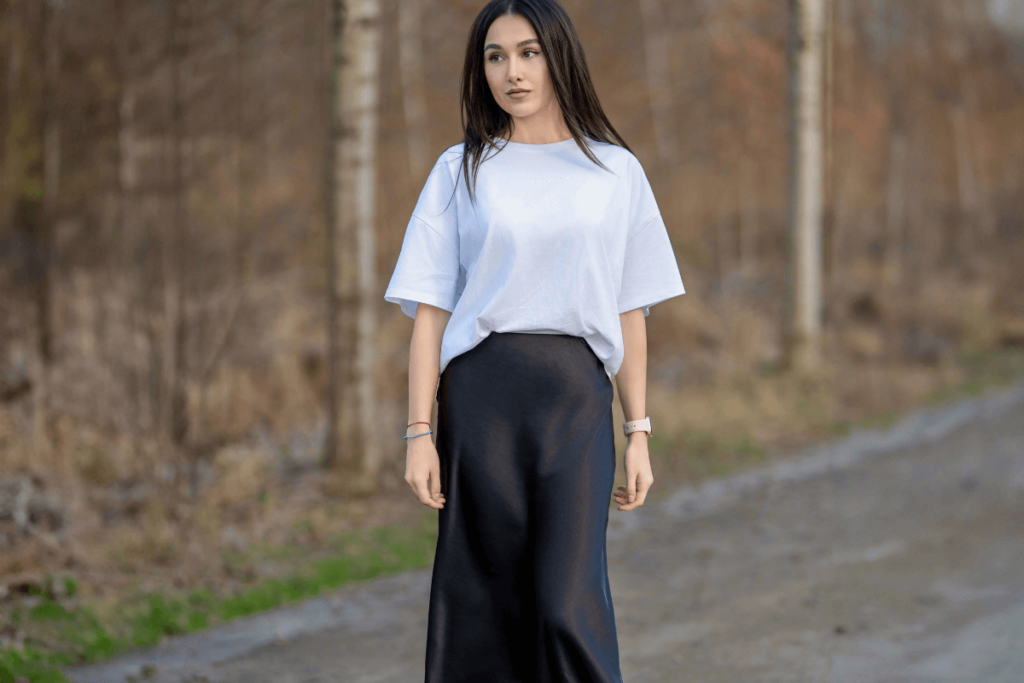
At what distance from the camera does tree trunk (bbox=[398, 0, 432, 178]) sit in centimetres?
1521

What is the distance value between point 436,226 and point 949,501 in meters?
5.40

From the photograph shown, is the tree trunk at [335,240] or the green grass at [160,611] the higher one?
the tree trunk at [335,240]

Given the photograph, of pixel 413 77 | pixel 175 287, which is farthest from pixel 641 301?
pixel 413 77

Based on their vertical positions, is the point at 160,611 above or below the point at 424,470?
below

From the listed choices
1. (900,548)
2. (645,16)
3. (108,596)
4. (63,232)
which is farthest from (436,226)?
(645,16)

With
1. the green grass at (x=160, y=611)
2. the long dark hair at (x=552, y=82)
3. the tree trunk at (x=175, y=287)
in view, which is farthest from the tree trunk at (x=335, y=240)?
the long dark hair at (x=552, y=82)

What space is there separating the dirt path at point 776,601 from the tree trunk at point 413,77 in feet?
30.5

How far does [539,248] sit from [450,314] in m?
0.32

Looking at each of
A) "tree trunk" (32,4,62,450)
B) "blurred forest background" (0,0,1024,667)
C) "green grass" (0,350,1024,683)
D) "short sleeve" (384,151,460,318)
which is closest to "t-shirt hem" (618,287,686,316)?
"short sleeve" (384,151,460,318)

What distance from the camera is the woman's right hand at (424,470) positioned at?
2391 mm

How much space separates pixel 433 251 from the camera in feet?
7.92

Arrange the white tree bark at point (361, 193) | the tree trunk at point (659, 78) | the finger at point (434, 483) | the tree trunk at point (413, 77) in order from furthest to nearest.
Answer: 1. the tree trunk at point (659, 78)
2. the tree trunk at point (413, 77)
3. the white tree bark at point (361, 193)
4. the finger at point (434, 483)

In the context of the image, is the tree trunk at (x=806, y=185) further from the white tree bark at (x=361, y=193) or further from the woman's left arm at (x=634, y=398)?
the woman's left arm at (x=634, y=398)

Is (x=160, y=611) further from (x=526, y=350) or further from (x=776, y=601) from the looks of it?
(x=776, y=601)
